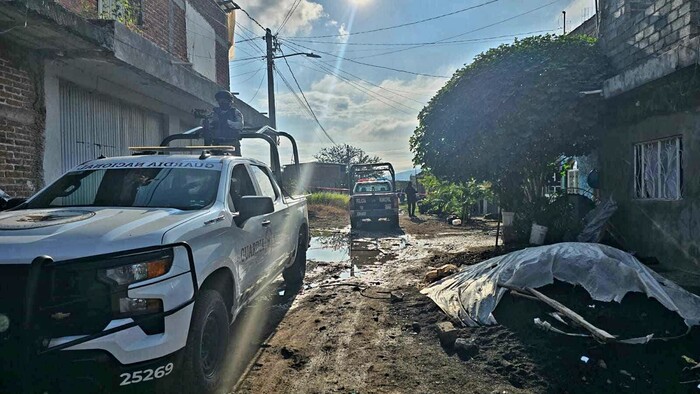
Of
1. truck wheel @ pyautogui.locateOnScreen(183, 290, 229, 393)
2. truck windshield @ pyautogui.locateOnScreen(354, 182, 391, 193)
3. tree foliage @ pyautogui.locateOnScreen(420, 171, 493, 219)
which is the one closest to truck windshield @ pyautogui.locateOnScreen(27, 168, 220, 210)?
truck wheel @ pyautogui.locateOnScreen(183, 290, 229, 393)

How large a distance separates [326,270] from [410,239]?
515 cm

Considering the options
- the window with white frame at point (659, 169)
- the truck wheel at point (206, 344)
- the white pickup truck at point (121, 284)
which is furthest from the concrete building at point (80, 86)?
the window with white frame at point (659, 169)

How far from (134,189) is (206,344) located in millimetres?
1577

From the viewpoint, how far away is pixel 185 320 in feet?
9.36

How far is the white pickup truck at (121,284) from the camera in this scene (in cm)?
239

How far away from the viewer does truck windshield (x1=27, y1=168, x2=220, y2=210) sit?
385 cm

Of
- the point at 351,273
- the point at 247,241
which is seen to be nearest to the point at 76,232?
the point at 247,241

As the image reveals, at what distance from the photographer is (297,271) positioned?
6.98 m

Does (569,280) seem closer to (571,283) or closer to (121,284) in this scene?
(571,283)

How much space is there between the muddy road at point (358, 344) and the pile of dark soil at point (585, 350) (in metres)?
0.30

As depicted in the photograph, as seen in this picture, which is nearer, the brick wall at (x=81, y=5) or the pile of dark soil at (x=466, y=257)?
the brick wall at (x=81, y=5)

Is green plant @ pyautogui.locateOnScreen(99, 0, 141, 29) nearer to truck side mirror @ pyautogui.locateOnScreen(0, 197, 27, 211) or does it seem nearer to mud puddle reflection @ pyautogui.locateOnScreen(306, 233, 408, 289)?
truck side mirror @ pyautogui.locateOnScreen(0, 197, 27, 211)

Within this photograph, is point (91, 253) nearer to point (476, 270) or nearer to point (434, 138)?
point (476, 270)

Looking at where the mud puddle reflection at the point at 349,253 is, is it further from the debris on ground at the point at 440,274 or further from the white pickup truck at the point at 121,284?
the white pickup truck at the point at 121,284
